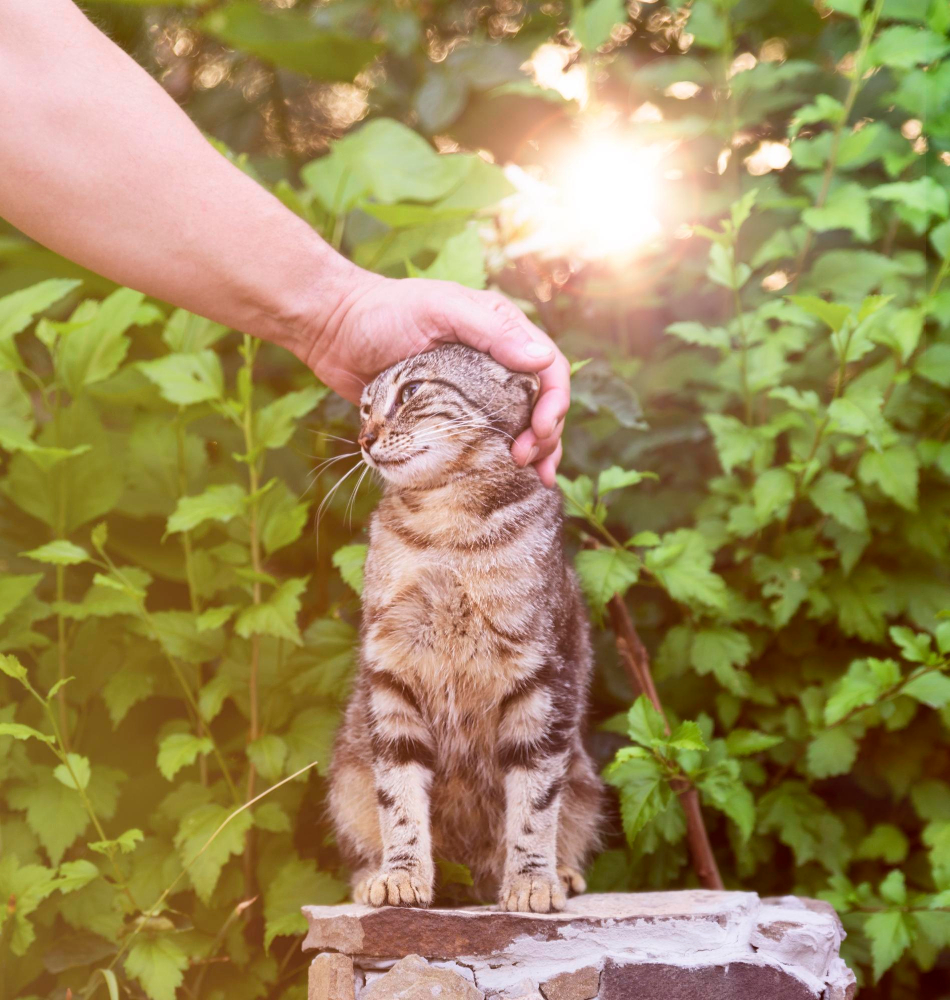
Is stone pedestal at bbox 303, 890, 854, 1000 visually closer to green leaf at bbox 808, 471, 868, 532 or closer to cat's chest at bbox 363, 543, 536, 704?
cat's chest at bbox 363, 543, 536, 704

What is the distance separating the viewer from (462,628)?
2.04 meters

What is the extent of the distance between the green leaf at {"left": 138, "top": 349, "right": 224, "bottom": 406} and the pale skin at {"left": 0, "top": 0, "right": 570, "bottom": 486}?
0.23 meters

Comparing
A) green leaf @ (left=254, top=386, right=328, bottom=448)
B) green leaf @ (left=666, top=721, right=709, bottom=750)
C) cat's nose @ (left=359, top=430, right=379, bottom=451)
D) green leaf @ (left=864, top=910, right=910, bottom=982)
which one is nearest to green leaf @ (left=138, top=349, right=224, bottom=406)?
green leaf @ (left=254, top=386, right=328, bottom=448)

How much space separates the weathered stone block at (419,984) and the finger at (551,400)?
1119mm

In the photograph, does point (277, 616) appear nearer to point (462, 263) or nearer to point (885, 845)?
point (462, 263)

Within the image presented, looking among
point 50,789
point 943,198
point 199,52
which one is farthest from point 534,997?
point 199,52

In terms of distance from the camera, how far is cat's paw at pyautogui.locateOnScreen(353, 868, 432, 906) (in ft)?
6.23

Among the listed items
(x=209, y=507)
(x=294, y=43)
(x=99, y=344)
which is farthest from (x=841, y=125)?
(x=99, y=344)

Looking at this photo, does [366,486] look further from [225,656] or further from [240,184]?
[240,184]

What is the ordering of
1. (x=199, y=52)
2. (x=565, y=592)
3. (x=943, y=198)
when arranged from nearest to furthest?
1. (x=565, y=592)
2. (x=943, y=198)
3. (x=199, y=52)

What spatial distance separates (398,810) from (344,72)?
2.57 m

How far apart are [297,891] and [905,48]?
2.67m

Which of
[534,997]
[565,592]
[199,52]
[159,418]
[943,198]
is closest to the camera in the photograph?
[534,997]

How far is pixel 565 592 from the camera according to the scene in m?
2.23
